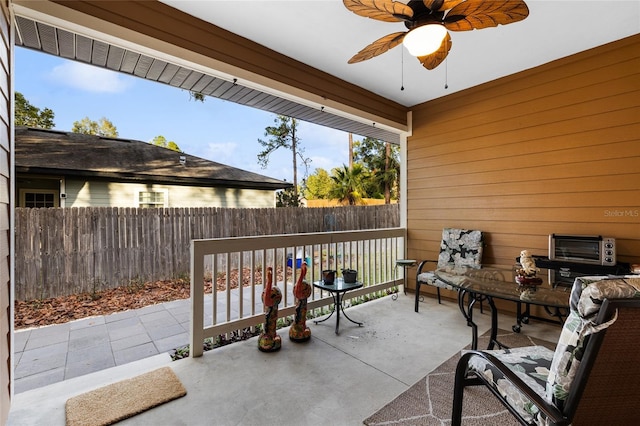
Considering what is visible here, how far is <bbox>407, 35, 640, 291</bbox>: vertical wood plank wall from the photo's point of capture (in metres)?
2.76

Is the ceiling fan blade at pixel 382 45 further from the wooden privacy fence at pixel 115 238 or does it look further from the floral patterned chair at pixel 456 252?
the wooden privacy fence at pixel 115 238

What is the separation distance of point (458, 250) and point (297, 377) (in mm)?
2633

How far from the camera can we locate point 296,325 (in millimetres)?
2750

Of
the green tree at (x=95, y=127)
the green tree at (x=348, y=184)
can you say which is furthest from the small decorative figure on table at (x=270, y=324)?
the green tree at (x=95, y=127)

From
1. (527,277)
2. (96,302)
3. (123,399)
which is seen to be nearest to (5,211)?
(123,399)

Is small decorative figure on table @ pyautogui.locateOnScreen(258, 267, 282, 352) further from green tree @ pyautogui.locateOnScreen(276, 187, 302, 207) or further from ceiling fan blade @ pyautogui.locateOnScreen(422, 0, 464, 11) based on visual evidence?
green tree @ pyautogui.locateOnScreen(276, 187, 302, 207)

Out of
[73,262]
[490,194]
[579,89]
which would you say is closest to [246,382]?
[490,194]

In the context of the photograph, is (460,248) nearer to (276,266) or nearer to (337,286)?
(337,286)

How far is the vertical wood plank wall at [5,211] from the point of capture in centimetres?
151

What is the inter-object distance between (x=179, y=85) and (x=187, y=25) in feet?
2.29

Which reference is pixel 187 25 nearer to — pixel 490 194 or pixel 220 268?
pixel 490 194

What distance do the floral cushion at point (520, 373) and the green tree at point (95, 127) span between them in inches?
496

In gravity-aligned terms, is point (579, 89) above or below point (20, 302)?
above

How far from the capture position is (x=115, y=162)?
6324 millimetres
